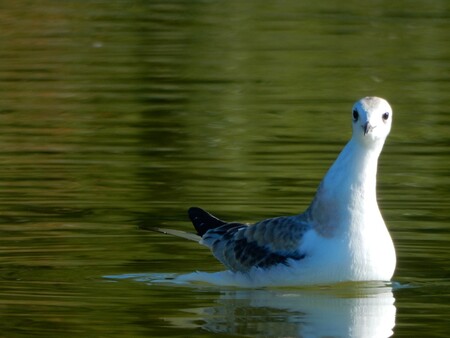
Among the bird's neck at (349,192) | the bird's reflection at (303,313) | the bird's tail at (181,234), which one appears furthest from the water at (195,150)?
the bird's neck at (349,192)

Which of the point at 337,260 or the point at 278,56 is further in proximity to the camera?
the point at 278,56

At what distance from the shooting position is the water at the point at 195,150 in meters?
10.4

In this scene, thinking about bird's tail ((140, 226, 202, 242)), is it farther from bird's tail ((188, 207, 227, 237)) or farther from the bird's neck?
the bird's neck

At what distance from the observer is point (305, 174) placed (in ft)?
50.8

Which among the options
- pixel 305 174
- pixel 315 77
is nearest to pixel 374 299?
pixel 305 174

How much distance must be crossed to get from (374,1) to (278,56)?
25.9ft

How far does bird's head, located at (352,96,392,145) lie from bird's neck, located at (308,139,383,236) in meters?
0.06

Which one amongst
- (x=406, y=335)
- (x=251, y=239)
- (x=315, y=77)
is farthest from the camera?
(x=315, y=77)

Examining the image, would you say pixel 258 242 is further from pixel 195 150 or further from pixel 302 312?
pixel 195 150

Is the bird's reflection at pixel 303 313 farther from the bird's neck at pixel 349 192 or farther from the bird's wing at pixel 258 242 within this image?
the bird's neck at pixel 349 192

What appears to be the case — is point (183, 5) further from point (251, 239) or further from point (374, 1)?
point (251, 239)

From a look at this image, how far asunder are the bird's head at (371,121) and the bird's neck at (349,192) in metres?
0.06

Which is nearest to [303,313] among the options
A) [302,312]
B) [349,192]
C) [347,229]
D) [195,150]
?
[302,312]

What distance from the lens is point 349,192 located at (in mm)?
10359
